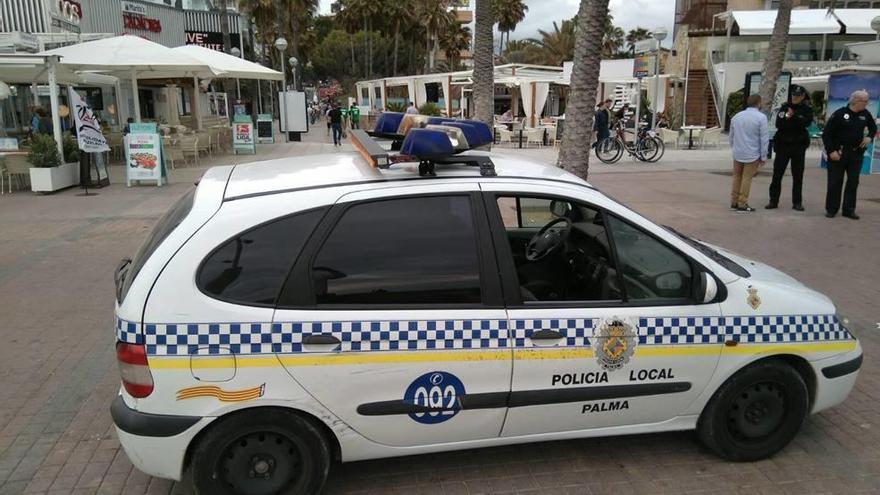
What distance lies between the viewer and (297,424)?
290cm

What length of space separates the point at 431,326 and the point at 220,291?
2.99 feet

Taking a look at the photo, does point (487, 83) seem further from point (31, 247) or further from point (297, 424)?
point (297, 424)

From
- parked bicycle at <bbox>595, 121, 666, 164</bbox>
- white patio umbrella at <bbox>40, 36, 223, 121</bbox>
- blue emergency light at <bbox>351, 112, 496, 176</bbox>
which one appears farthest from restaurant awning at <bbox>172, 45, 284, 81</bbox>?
blue emergency light at <bbox>351, 112, 496, 176</bbox>

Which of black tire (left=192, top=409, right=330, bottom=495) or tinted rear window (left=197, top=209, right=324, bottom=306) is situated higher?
tinted rear window (left=197, top=209, right=324, bottom=306)

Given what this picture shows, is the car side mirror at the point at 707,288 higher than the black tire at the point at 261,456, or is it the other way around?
the car side mirror at the point at 707,288

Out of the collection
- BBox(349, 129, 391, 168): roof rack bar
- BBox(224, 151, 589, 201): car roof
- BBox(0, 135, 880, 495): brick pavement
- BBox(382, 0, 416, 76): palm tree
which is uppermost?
BBox(382, 0, 416, 76): palm tree

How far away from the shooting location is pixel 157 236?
309cm

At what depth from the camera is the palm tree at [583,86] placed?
7.89 meters

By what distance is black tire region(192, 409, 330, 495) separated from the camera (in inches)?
112

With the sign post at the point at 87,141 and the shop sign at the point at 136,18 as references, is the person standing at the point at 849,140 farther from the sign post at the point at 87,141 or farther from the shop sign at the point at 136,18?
the shop sign at the point at 136,18

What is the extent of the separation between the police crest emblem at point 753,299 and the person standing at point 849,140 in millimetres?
7555

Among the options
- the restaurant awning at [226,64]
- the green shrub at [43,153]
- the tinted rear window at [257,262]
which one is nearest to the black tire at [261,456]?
the tinted rear window at [257,262]

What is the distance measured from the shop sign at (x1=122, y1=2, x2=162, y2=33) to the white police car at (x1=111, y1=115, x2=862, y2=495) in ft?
94.8

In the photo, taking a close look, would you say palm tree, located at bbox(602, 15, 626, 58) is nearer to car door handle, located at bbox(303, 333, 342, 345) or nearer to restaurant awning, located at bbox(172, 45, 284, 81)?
restaurant awning, located at bbox(172, 45, 284, 81)
